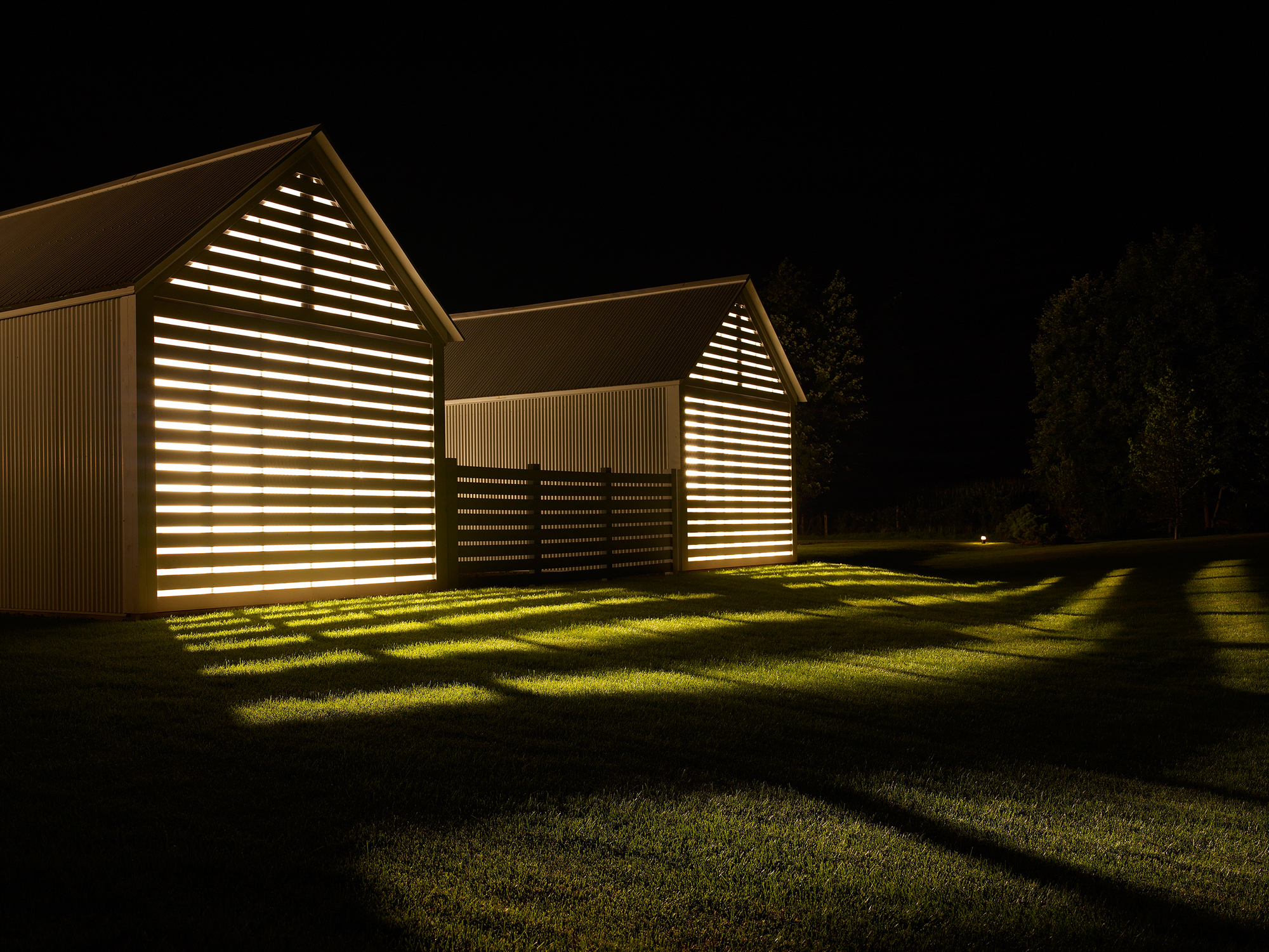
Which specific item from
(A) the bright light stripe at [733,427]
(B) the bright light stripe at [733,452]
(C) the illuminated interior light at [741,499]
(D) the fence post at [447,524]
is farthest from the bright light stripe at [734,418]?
(D) the fence post at [447,524]

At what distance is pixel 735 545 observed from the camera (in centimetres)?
2350

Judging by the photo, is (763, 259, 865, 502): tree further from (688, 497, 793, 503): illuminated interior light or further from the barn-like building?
the barn-like building

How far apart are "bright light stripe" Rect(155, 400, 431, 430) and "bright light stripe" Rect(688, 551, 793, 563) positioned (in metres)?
7.44

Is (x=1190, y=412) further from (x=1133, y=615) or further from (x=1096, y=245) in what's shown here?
(x=1133, y=615)

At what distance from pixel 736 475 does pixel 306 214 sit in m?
11.8

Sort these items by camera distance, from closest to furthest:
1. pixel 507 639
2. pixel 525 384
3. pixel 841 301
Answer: pixel 507 639 → pixel 525 384 → pixel 841 301

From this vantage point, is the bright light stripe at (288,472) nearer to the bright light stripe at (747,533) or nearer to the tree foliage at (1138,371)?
the bright light stripe at (747,533)

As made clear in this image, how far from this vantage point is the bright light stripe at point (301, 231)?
14.2m

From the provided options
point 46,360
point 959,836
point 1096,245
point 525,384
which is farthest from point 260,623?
point 1096,245

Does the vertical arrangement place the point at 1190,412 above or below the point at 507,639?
above

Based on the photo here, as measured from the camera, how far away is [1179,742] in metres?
6.43

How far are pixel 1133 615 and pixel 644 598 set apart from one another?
21.2 feet

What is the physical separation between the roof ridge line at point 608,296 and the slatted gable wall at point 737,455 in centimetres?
72

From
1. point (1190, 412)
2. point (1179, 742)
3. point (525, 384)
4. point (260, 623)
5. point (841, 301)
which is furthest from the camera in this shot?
point (841, 301)
